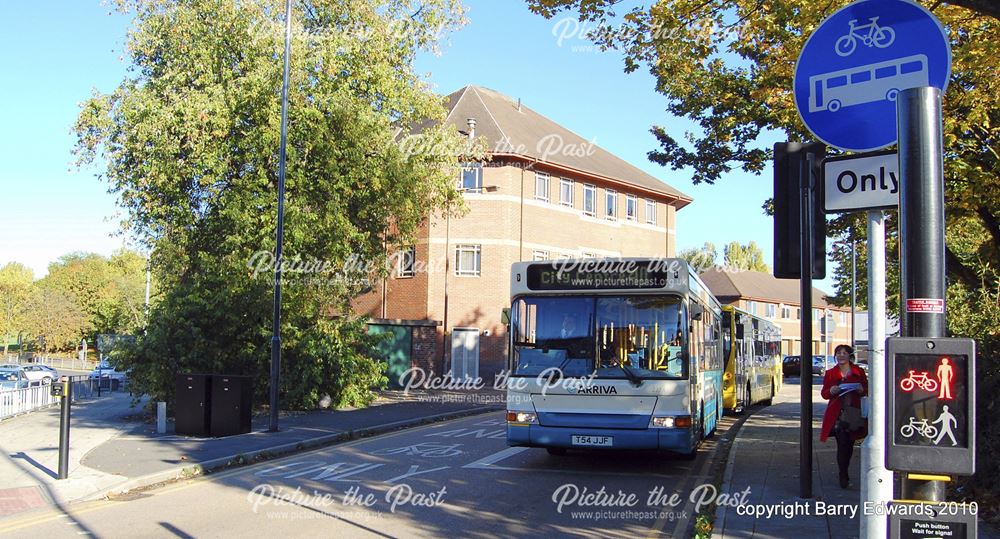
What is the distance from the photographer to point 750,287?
74.6 metres

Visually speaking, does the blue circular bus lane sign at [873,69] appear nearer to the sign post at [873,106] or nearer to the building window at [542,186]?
the sign post at [873,106]

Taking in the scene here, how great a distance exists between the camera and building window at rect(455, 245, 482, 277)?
35.8 m

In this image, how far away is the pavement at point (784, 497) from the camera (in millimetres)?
7316

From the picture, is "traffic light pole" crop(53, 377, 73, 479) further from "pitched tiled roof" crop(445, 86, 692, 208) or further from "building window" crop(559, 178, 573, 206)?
"building window" crop(559, 178, 573, 206)

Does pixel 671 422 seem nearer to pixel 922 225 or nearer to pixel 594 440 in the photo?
pixel 594 440

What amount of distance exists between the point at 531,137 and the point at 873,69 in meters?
36.4

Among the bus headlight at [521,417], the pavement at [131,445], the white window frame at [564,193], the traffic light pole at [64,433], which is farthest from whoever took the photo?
the white window frame at [564,193]

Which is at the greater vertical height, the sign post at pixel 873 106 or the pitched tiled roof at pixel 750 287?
the pitched tiled roof at pixel 750 287

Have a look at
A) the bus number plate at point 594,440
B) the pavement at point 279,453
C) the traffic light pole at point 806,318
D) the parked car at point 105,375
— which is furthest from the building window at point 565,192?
the traffic light pole at point 806,318

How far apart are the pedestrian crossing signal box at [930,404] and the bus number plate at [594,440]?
7984 mm

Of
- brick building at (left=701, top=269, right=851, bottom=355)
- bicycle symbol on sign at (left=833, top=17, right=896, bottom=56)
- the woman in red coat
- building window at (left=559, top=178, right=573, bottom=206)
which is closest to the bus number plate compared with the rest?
the woman in red coat

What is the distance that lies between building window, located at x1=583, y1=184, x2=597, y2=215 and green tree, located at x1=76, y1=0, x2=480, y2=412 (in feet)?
49.7

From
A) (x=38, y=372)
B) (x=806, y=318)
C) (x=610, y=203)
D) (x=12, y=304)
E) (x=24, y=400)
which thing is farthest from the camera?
(x=12, y=304)

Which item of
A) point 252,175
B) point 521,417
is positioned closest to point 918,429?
point 521,417
